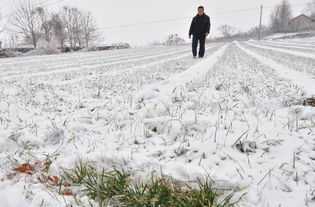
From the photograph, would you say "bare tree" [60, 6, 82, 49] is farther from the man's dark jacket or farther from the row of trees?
the man's dark jacket

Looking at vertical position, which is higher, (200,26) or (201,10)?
(201,10)

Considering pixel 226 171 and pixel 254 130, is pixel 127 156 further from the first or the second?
pixel 254 130

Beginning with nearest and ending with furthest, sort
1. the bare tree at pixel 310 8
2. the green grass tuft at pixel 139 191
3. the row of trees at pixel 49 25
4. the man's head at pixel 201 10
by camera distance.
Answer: the green grass tuft at pixel 139 191
the man's head at pixel 201 10
the row of trees at pixel 49 25
the bare tree at pixel 310 8

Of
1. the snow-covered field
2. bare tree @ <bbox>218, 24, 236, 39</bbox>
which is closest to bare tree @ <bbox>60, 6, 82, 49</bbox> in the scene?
the snow-covered field

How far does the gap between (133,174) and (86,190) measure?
265 millimetres

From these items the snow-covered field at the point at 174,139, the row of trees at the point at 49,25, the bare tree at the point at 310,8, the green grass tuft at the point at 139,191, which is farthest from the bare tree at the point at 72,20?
the bare tree at the point at 310,8

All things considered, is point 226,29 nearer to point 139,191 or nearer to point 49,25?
point 49,25

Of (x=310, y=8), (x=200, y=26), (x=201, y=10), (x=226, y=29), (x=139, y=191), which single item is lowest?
(x=139, y=191)

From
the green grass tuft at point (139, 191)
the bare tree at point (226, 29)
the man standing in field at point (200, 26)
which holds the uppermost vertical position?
the bare tree at point (226, 29)

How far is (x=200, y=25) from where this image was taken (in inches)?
282

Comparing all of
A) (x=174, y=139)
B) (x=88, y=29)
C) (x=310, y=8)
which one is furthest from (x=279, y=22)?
(x=174, y=139)

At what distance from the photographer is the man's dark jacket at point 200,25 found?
280 inches

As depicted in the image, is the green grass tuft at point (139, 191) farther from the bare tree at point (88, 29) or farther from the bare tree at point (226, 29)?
the bare tree at point (226, 29)

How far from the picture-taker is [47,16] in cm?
4172
